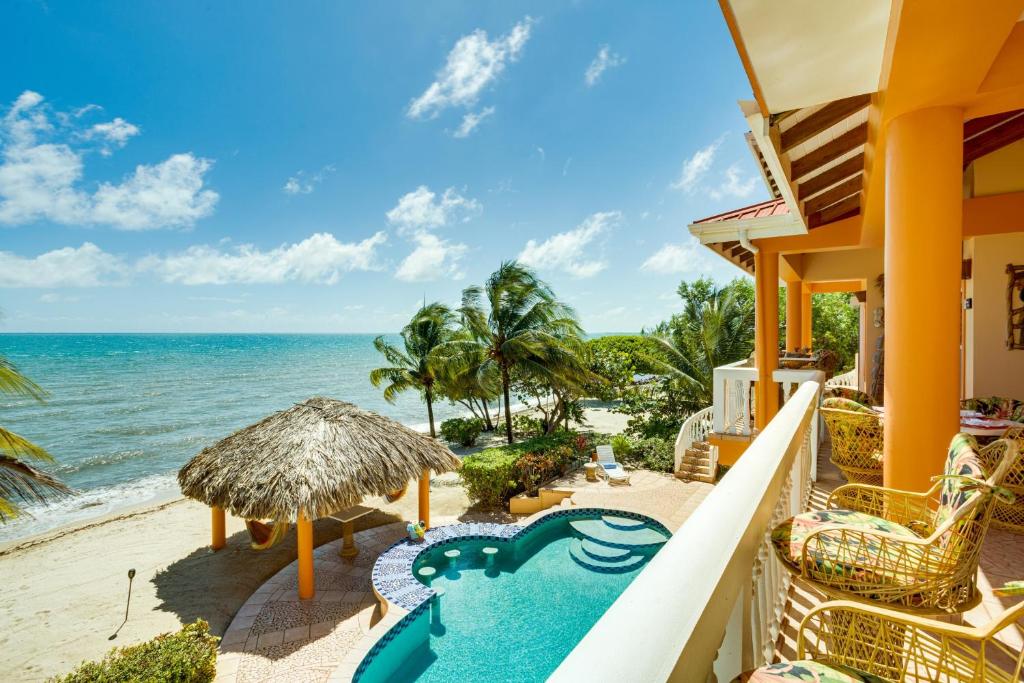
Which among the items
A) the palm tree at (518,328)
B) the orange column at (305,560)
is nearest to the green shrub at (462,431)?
the palm tree at (518,328)

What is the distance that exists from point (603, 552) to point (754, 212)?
21.3ft

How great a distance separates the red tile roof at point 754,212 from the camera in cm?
680

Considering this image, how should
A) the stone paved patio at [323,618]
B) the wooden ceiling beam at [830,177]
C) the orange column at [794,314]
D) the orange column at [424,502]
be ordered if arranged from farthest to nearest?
the orange column at [794,314] → the orange column at [424,502] → the stone paved patio at [323,618] → the wooden ceiling beam at [830,177]

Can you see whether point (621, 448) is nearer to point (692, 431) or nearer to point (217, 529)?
point (692, 431)

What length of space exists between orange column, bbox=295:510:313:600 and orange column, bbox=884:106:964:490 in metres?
8.00

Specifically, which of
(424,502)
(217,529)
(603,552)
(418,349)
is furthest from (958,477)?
(418,349)

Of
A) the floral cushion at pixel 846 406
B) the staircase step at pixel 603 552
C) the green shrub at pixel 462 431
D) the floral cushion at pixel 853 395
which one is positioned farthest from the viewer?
the green shrub at pixel 462 431

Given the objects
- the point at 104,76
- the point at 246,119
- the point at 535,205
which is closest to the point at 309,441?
the point at 535,205

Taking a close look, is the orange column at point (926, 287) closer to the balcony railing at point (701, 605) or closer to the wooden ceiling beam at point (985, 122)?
the balcony railing at point (701, 605)

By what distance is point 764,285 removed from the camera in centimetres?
754

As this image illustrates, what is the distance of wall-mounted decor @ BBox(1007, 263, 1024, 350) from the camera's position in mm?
5816

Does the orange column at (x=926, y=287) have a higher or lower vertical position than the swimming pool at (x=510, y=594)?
higher

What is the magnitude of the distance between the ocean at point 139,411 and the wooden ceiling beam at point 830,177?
1184 centimetres

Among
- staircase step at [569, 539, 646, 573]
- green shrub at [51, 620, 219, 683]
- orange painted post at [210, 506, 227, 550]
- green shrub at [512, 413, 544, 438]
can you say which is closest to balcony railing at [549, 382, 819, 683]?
green shrub at [51, 620, 219, 683]
